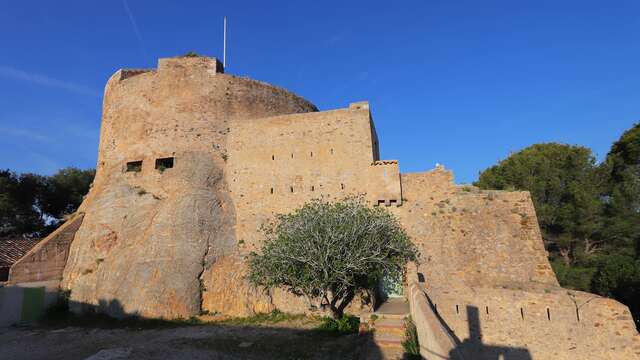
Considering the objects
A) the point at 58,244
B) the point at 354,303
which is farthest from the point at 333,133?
the point at 58,244

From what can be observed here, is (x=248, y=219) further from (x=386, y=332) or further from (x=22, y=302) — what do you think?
(x=22, y=302)

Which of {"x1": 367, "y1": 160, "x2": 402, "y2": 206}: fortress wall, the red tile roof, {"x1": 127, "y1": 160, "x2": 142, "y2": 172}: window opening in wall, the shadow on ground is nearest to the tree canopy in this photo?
{"x1": 367, "y1": 160, "x2": 402, "y2": 206}: fortress wall

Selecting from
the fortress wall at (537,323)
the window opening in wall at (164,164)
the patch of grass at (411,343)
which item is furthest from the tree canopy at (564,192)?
the window opening in wall at (164,164)

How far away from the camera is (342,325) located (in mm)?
11594

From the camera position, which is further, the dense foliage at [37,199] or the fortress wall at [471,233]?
the dense foliage at [37,199]

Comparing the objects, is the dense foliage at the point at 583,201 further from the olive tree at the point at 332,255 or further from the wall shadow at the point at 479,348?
the olive tree at the point at 332,255

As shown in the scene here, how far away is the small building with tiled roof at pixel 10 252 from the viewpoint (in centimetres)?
1678

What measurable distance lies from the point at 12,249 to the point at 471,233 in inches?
880

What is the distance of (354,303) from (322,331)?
8.54 ft

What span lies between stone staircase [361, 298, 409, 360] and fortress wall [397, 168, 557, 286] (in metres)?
2.84

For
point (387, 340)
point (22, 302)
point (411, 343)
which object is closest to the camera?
point (411, 343)

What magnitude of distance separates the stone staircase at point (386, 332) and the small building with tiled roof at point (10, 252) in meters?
16.8

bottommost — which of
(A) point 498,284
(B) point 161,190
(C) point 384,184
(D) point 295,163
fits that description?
(A) point 498,284

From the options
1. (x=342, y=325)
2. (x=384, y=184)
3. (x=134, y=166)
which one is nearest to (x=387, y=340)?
(x=342, y=325)
